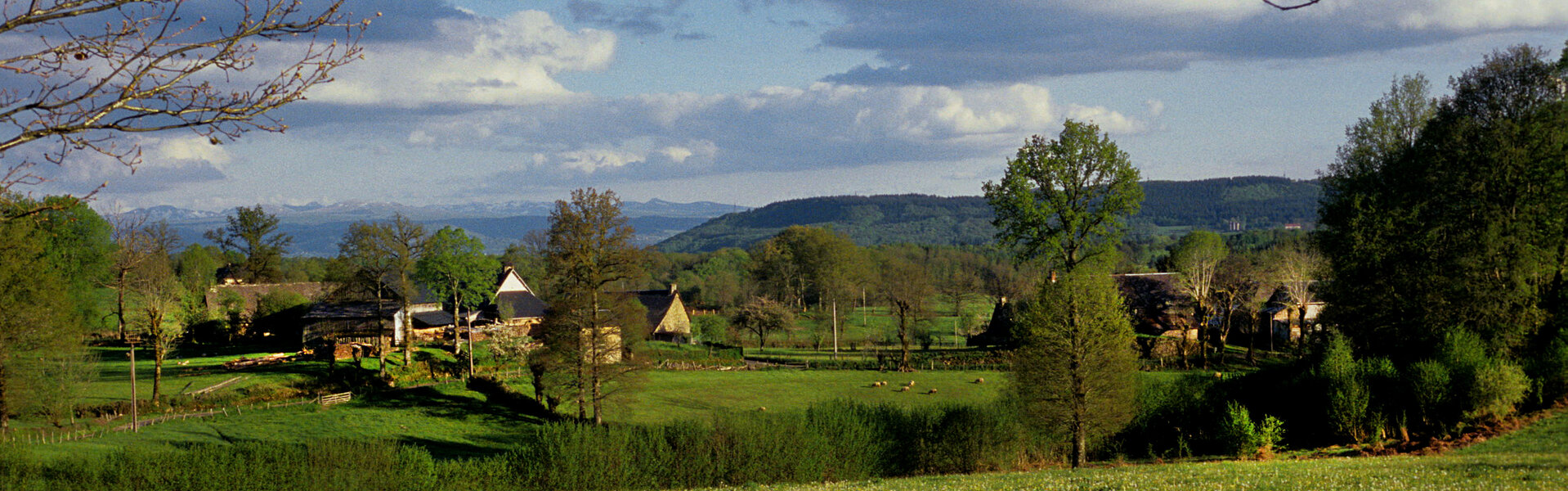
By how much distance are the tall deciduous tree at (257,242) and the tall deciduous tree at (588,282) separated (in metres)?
62.2

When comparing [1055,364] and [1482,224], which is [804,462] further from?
[1482,224]

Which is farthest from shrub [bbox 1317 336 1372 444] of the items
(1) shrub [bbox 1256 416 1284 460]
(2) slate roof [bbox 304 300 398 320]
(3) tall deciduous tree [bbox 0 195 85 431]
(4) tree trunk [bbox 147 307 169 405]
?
(2) slate roof [bbox 304 300 398 320]

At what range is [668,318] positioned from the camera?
7325 cm

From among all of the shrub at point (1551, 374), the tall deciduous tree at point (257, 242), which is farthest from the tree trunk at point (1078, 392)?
the tall deciduous tree at point (257, 242)

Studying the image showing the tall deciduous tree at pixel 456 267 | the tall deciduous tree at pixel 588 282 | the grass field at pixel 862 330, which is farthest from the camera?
the grass field at pixel 862 330

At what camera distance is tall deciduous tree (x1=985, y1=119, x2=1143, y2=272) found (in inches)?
1158

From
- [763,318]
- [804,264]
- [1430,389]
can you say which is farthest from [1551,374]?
[804,264]

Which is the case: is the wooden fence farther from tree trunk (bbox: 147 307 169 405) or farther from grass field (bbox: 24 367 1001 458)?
tree trunk (bbox: 147 307 169 405)

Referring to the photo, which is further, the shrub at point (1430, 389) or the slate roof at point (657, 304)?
the slate roof at point (657, 304)

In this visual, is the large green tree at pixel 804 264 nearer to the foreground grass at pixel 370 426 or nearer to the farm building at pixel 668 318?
the farm building at pixel 668 318

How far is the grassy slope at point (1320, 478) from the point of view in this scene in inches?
495

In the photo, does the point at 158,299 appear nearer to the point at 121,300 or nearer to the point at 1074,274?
the point at 121,300

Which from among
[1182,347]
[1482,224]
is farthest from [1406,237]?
[1182,347]

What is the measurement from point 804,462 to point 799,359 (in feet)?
122
